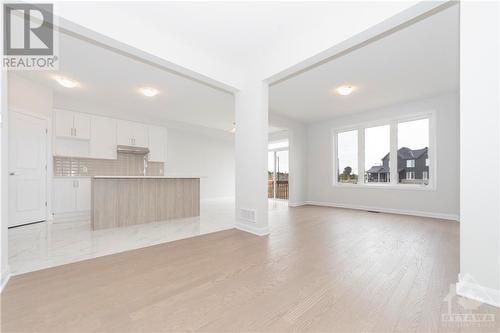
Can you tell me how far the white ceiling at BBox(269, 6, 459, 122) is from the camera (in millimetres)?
2629

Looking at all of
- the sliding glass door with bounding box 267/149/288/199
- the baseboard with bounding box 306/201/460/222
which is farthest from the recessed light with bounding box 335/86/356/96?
the sliding glass door with bounding box 267/149/288/199

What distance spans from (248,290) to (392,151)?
5.31 m

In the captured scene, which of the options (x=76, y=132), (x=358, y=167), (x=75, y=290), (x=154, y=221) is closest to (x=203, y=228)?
(x=154, y=221)

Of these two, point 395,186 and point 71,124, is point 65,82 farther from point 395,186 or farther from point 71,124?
point 395,186

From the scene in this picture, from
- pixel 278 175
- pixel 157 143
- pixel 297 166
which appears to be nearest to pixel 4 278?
pixel 157 143

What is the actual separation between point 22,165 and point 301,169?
653 cm

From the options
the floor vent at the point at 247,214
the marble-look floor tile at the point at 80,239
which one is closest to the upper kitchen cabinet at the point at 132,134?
the marble-look floor tile at the point at 80,239

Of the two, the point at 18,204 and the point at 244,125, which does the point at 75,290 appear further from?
the point at 18,204

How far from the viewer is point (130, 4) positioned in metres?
2.25

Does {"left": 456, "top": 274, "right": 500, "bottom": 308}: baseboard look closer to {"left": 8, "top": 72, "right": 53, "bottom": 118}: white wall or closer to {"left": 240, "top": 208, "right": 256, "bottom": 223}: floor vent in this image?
{"left": 240, "top": 208, "right": 256, "bottom": 223}: floor vent

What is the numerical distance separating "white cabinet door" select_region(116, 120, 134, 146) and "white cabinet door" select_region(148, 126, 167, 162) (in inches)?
20.8

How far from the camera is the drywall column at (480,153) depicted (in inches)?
56.4

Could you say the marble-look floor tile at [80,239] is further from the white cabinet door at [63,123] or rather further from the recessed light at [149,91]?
the recessed light at [149,91]

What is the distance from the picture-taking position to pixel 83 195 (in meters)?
4.82
